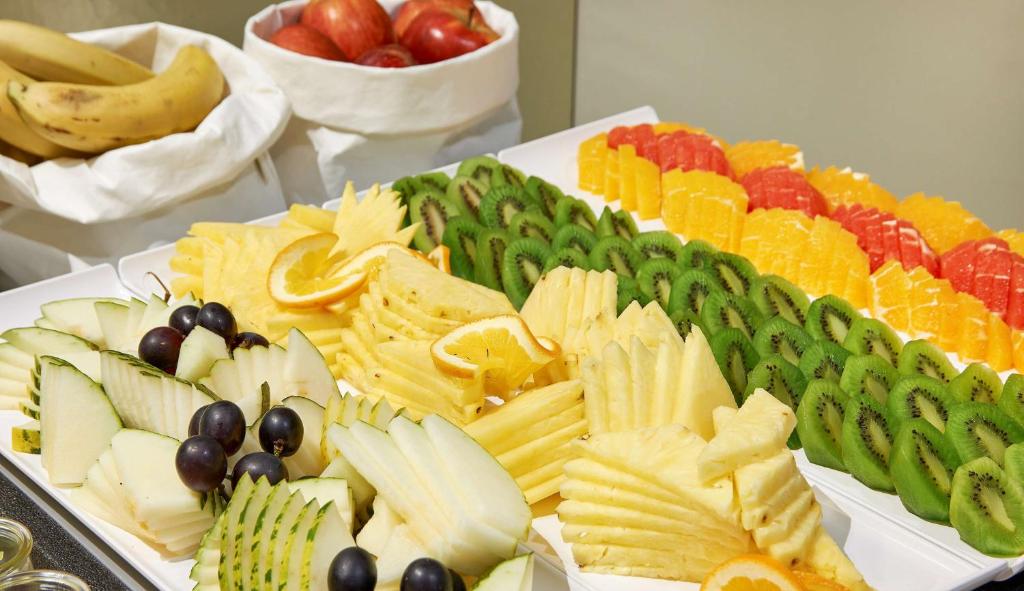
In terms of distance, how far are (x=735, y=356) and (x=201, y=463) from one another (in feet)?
3.69

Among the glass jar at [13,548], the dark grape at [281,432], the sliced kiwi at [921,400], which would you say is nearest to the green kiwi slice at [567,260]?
the sliced kiwi at [921,400]

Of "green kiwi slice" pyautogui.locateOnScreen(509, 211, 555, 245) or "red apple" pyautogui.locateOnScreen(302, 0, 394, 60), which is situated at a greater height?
"red apple" pyautogui.locateOnScreen(302, 0, 394, 60)

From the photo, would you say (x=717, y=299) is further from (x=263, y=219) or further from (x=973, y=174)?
(x=973, y=174)

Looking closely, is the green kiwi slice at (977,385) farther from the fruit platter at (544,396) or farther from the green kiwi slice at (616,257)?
the green kiwi slice at (616,257)

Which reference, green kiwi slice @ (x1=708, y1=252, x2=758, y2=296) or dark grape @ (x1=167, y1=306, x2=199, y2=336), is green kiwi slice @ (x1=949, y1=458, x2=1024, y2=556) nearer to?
green kiwi slice @ (x1=708, y1=252, x2=758, y2=296)

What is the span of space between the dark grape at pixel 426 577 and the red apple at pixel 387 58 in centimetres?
204

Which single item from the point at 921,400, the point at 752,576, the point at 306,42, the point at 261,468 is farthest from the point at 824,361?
the point at 306,42

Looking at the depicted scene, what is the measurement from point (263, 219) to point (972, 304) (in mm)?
1811

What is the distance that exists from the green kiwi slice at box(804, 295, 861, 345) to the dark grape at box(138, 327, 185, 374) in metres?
1.38

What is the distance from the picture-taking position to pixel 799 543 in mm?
1837

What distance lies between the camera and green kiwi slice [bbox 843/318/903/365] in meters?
2.48

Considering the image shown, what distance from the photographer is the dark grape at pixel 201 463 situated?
1876 mm

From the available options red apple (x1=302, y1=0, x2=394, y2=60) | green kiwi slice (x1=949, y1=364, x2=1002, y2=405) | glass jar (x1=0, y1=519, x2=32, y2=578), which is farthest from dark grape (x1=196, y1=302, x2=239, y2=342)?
green kiwi slice (x1=949, y1=364, x2=1002, y2=405)

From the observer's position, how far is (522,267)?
2.79 m
